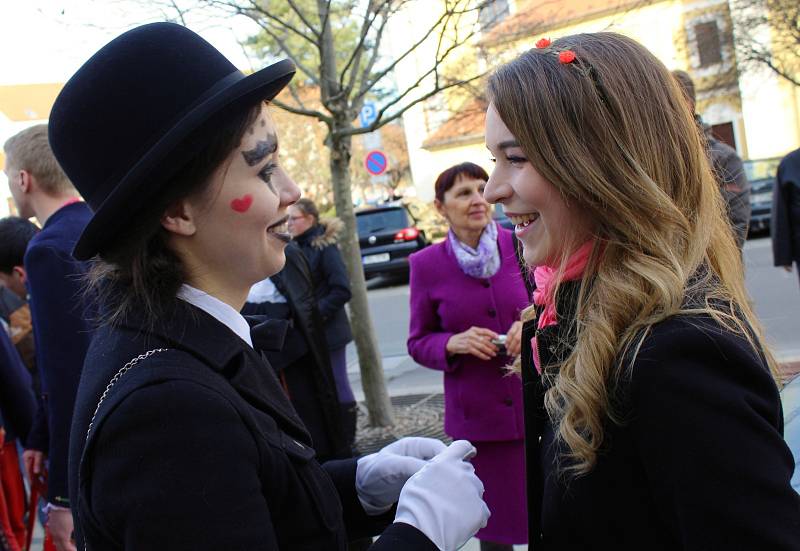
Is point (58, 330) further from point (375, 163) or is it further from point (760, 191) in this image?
point (760, 191)

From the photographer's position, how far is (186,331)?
1.37m

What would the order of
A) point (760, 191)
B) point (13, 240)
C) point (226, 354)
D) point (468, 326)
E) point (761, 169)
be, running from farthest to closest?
1. point (761, 169)
2. point (760, 191)
3. point (13, 240)
4. point (468, 326)
5. point (226, 354)

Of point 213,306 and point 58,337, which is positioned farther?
point 58,337

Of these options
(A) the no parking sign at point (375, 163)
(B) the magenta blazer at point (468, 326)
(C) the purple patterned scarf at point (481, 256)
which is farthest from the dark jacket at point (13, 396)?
(A) the no parking sign at point (375, 163)

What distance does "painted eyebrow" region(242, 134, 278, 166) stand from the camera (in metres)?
1.46

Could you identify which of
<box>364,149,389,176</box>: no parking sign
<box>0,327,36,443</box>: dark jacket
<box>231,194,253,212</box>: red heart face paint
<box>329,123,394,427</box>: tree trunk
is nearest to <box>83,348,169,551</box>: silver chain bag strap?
<box>231,194,253,212</box>: red heart face paint

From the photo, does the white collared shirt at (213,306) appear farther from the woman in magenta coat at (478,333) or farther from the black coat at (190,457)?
the woman in magenta coat at (478,333)

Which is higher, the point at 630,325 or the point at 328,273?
the point at 630,325

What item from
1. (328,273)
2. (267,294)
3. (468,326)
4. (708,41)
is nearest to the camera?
(468,326)

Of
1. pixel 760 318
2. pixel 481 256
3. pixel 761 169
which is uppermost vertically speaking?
pixel 481 256

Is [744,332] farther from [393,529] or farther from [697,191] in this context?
[393,529]

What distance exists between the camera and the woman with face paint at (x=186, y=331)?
1.14m

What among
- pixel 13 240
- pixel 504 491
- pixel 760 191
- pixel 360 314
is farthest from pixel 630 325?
pixel 760 191

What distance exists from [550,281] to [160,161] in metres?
0.87
